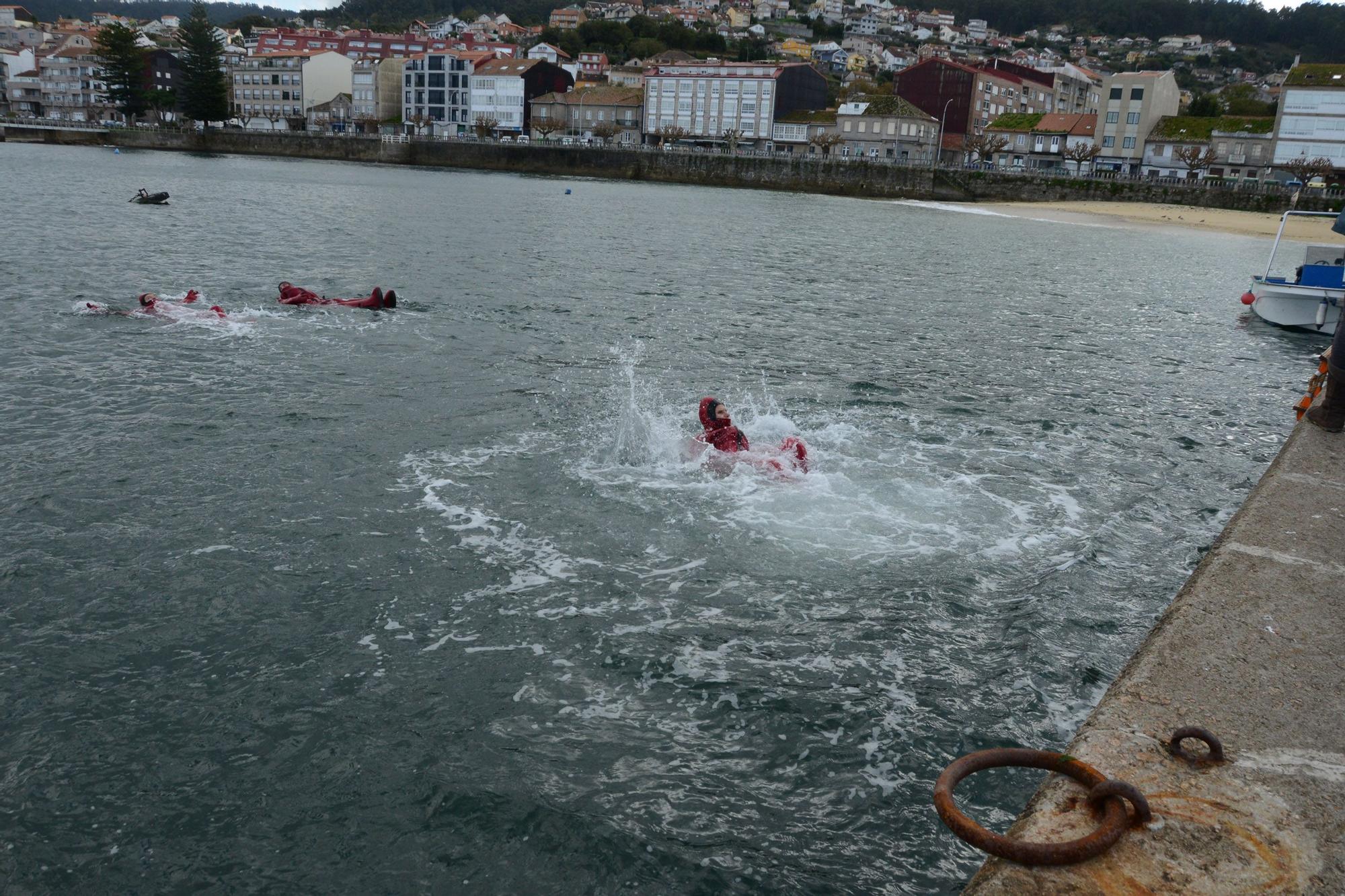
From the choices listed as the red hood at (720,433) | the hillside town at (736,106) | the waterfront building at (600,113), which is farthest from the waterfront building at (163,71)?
the red hood at (720,433)

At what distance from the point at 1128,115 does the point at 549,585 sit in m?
115

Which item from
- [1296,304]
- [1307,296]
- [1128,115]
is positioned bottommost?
[1296,304]

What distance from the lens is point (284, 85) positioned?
5881 inches

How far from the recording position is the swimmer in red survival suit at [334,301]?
865 inches

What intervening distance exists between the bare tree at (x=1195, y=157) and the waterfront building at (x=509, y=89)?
263ft

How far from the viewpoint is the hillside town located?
3873 inches

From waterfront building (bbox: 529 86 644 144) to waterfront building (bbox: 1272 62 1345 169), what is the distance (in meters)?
75.7

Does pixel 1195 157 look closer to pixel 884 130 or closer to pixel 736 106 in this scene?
pixel 884 130

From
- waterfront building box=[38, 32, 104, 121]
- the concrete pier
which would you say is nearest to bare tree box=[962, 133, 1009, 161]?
the concrete pier

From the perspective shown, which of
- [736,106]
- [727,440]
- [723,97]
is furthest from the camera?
[736,106]

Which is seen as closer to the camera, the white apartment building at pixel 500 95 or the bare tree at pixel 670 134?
the bare tree at pixel 670 134

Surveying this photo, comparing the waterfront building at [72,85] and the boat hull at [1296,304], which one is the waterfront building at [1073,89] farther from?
the waterfront building at [72,85]

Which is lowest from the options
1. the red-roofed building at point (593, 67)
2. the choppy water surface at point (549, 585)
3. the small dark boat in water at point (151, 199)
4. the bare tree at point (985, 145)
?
the choppy water surface at point (549, 585)

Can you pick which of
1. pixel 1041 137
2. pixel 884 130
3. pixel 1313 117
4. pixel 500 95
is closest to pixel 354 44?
pixel 500 95
